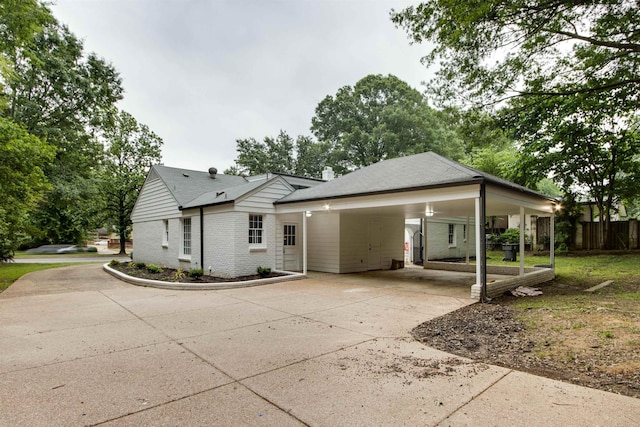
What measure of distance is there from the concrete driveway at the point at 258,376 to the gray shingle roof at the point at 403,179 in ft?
10.3

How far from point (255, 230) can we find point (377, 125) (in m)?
23.6

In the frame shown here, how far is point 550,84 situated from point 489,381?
9368 millimetres

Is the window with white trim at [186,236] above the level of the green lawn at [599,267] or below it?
above

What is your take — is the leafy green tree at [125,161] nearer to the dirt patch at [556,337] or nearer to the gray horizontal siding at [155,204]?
the gray horizontal siding at [155,204]

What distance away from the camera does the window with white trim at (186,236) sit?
13.0 meters

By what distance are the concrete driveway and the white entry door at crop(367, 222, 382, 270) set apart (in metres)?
7.25

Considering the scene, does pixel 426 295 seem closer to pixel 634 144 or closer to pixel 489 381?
pixel 489 381

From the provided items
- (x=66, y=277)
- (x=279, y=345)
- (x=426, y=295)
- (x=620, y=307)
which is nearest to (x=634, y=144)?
(x=620, y=307)

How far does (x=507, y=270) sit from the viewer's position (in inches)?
475

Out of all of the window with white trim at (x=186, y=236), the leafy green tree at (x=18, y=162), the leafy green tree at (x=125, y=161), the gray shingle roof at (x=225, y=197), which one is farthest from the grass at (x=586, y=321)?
the leafy green tree at (x=125, y=161)

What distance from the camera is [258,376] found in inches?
139

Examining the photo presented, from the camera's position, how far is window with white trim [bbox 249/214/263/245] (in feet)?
37.4

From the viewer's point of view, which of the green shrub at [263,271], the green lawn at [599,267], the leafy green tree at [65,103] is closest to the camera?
the green lawn at [599,267]

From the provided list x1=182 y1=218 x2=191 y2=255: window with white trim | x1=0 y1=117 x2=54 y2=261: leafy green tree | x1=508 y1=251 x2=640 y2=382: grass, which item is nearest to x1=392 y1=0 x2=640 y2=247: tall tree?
x1=508 y1=251 x2=640 y2=382: grass
